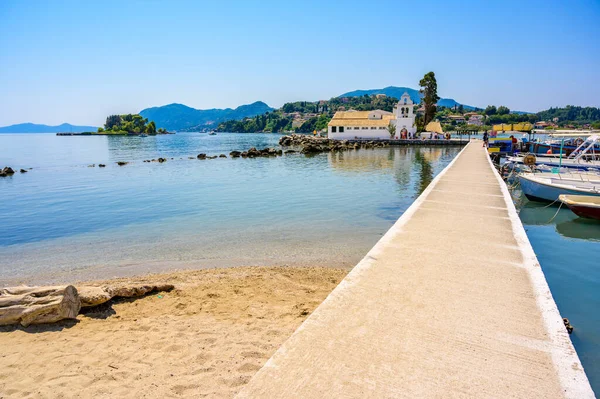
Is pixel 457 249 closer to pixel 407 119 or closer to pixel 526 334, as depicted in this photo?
pixel 526 334

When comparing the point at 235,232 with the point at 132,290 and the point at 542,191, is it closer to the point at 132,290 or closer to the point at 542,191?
the point at 132,290

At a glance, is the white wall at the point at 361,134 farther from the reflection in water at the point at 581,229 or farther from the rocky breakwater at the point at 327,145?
the reflection in water at the point at 581,229

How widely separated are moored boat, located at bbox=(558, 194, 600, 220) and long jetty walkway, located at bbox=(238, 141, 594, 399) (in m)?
8.69

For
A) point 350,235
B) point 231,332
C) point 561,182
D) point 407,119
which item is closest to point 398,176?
point 561,182

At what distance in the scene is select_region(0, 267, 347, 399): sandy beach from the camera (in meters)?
4.06

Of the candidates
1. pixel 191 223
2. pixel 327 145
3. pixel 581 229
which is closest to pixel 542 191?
pixel 581 229

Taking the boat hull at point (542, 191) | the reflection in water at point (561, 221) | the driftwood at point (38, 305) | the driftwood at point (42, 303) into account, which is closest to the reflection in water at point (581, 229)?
the reflection in water at point (561, 221)

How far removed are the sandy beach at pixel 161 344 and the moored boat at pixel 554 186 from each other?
44.6 feet

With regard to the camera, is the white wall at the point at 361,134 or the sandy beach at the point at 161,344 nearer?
the sandy beach at the point at 161,344

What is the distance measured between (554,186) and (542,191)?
33.0 inches

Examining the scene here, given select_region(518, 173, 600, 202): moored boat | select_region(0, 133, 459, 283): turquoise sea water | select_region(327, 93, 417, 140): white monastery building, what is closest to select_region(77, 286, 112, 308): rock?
select_region(0, 133, 459, 283): turquoise sea water

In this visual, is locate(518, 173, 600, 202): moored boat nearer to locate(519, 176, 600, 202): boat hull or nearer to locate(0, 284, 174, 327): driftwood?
locate(519, 176, 600, 202): boat hull

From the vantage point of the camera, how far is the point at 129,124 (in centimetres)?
17850

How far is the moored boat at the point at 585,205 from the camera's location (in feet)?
42.7
